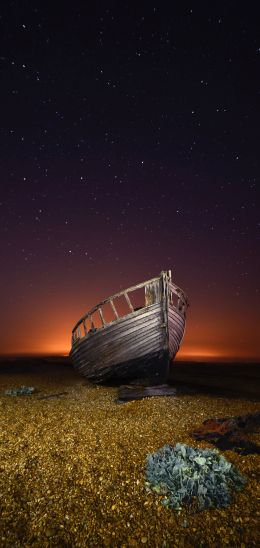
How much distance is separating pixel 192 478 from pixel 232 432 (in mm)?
2509

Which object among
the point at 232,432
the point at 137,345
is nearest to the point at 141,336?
the point at 137,345

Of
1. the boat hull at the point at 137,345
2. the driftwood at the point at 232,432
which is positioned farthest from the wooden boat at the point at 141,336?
the driftwood at the point at 232,432

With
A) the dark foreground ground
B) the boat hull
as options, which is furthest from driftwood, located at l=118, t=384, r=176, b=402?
the dark foreground ground

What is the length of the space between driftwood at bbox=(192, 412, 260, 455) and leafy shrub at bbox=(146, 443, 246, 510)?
1265 millimetres

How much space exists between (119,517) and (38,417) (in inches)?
193

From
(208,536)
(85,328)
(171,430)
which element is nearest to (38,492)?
(208,536)

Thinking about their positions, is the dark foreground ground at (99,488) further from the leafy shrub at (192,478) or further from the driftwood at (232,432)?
the driftwood at (232,432)

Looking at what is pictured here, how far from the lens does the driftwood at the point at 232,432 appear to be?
5.06 m

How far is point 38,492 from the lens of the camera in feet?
12.5

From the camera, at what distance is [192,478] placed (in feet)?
11.6

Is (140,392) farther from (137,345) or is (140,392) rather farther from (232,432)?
(232,432)

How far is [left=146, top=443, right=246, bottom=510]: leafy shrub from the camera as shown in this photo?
11.2 feet

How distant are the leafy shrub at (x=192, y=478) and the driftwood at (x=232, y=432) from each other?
127 centimetres

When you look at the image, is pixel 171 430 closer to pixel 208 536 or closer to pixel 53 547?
pixel 208 536
